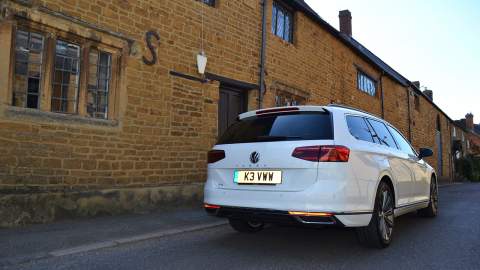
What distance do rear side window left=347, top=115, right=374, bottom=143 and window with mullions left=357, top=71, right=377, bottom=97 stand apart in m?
13.5

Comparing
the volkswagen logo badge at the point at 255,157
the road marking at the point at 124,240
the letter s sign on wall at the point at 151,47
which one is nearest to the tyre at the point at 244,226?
the road marking at the point at 124,240

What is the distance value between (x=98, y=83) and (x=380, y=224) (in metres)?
5.16

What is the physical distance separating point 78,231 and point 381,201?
388 cm

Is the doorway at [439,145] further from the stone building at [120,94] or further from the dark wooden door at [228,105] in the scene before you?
the dark wooden door at [228,105]

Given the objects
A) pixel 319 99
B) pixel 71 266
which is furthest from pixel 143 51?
pixel 319 99

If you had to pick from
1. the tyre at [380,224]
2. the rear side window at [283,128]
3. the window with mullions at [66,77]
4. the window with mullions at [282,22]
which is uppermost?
the window with mullions at [282,22]

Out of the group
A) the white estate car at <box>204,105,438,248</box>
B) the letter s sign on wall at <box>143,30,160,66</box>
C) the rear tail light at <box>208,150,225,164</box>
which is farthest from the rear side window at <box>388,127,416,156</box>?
the letter s sign on wall at <box>143,30,160,66</box>

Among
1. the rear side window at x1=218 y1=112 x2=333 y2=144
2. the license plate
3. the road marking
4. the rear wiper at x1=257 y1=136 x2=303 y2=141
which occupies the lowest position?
the road marking

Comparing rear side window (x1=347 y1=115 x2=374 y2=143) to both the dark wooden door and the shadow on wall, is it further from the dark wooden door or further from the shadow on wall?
the dark wooden door

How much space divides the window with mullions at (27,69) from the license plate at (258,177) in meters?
3.75

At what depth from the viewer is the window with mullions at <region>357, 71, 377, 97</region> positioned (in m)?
18.4

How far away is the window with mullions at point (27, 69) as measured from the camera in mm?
6259

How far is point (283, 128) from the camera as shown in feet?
14.9

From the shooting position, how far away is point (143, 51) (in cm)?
799
